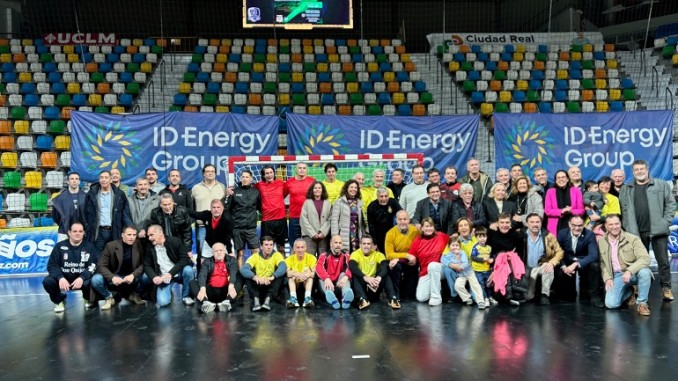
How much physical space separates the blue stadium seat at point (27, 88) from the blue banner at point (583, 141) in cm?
1207

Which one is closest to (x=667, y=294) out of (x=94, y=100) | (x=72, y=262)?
(x=72, y=262)

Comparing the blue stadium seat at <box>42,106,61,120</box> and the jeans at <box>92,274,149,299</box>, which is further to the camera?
the blue stadium seat at <box>42,106,61,120</box>

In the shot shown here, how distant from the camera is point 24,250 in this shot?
9.82m

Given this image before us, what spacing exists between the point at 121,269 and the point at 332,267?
8.78 ft

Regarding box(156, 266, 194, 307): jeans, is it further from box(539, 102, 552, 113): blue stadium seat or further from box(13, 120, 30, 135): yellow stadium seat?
box(539, 102, 552, 113): blue stadium seat

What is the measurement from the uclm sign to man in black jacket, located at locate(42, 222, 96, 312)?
12.9 metres

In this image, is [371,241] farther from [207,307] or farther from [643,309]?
[643,309]

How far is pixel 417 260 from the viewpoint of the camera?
747cm

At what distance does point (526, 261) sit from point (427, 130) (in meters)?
3.91

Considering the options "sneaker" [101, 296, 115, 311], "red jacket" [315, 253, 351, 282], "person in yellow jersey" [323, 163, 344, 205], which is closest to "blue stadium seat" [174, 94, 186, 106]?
"person in yellow jersey" [323, 163, 344, 205]

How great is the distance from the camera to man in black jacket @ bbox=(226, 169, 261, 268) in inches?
305

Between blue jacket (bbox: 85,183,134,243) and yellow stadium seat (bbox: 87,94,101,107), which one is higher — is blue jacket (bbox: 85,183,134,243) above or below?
below

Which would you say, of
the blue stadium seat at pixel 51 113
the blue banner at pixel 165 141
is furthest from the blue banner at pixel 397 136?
the blue stadium seat at pixel 51 113

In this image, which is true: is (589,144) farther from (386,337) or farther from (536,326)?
(386,337)
